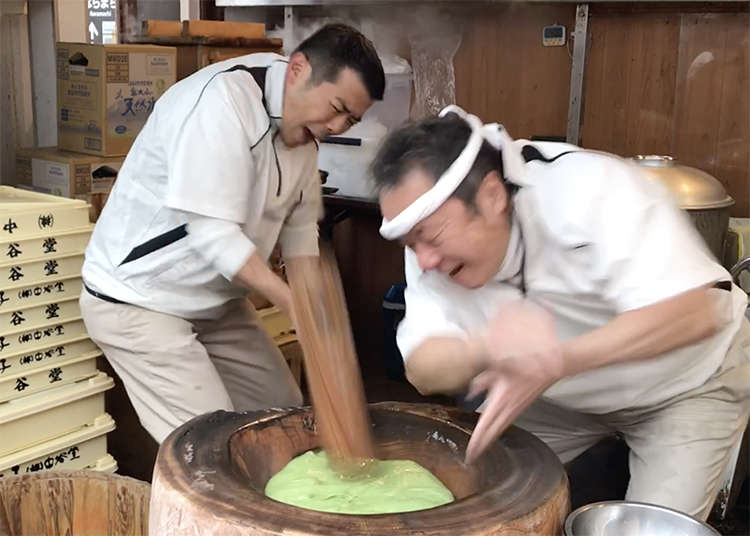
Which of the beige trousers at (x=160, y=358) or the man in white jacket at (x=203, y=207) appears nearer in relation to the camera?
the man in white jacket at (x=203, y=207)

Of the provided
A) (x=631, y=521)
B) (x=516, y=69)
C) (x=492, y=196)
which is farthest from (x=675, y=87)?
(x=631, y=521)

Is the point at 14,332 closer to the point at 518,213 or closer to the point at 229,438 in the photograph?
the point at 229,438

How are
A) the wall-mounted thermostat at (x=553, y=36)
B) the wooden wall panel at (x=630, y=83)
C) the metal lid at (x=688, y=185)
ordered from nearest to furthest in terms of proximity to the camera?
1. the metal lid at (x=688, y=185)
2. the wooden wall panel at (x=630, y=83)
3. the wall-mounted thermostat at (x=553, y=36)

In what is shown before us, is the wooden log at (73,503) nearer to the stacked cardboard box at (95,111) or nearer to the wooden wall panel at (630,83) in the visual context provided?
the stacked cardboard box at (95,111)

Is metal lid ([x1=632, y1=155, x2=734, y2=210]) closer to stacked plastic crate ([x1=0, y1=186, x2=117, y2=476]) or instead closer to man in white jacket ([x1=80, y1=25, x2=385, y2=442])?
man in white jacket ([x1=80, y1=25, x2=385, y2=442])

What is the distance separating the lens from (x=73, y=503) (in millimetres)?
2439

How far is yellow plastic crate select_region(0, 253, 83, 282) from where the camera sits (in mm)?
2639

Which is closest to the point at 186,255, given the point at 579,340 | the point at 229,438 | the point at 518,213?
the point at 229,438

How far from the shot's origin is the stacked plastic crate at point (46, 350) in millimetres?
2654

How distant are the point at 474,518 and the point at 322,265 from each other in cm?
142

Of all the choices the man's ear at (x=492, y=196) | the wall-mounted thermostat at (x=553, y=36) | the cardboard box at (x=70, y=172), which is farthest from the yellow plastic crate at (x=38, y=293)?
the wall-mounted thermostat at (x=553, y=36)

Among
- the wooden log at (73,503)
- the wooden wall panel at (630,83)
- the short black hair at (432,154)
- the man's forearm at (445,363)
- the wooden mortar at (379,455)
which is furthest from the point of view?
the wooden wall panel at (630,83)

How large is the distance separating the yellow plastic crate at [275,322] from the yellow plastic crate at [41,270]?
969 millimetres

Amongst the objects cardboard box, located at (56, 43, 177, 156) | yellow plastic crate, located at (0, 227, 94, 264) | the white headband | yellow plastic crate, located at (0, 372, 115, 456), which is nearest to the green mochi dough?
the white headband
